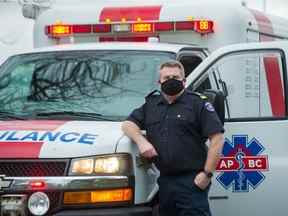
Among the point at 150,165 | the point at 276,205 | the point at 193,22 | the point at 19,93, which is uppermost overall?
the point at 193,22

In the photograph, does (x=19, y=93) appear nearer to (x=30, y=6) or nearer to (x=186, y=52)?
(x=186, y=52)

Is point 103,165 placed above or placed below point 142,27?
below

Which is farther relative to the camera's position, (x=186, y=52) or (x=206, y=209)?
(x=186, y=52)

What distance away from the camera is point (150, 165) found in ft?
16.1

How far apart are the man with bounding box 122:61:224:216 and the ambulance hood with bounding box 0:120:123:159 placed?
177 millimetres

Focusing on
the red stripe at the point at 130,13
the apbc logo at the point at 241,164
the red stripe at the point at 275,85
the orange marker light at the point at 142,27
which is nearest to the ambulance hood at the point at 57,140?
the apbc logo at the point at 241,164

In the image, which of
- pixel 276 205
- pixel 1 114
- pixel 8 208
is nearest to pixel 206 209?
pixel 276 205

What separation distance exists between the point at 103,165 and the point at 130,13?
3405 mm

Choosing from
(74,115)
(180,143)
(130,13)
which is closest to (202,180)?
(180,143)

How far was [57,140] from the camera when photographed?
464cm

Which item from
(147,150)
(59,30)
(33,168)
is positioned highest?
(59,30)

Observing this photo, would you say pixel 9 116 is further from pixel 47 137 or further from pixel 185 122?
pixel 185 122

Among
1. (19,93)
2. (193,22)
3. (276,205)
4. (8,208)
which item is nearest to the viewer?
(8,208)

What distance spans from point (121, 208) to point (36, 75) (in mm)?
1618
